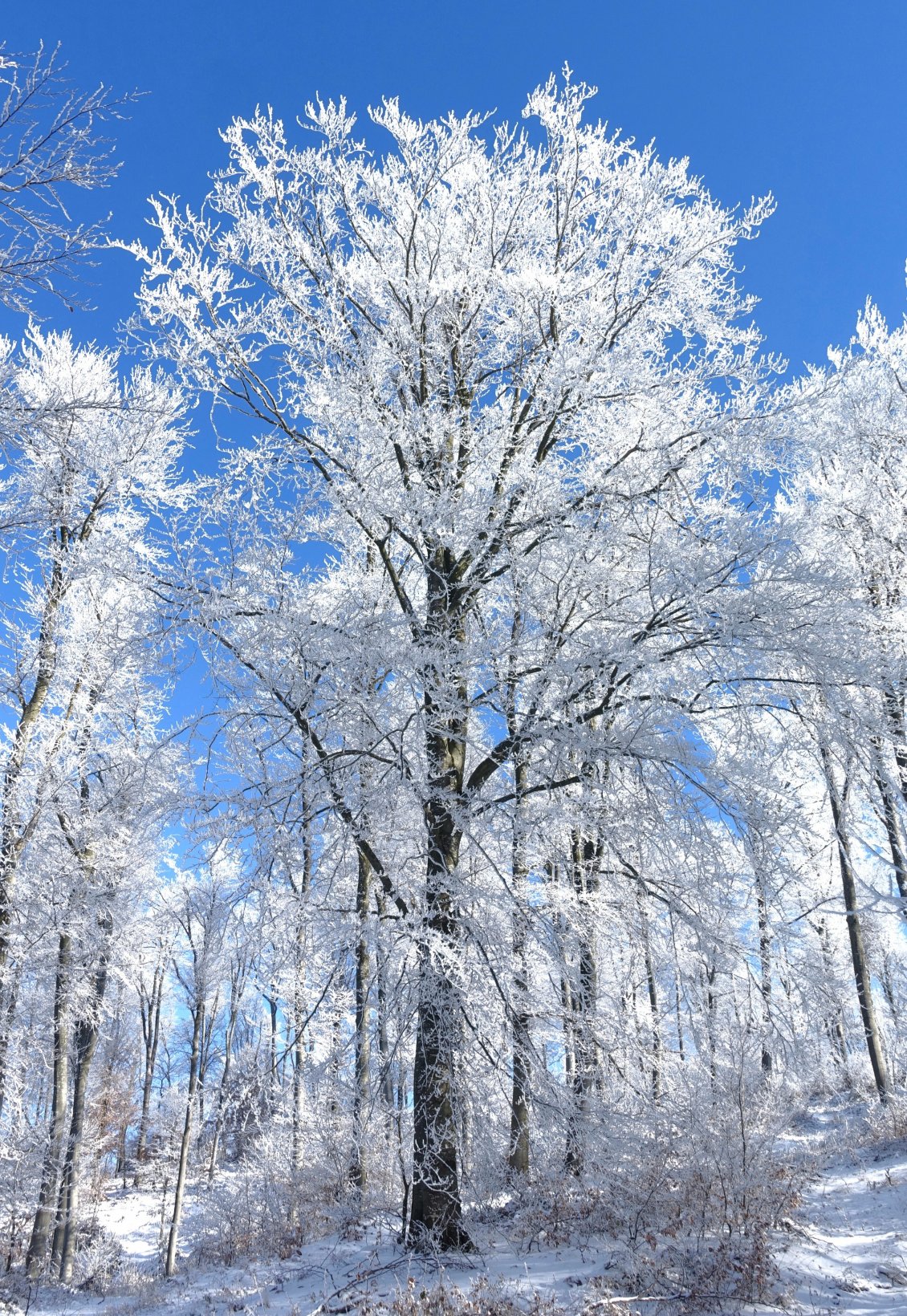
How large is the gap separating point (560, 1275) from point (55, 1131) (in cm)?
914

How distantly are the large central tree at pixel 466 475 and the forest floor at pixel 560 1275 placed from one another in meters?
0.54

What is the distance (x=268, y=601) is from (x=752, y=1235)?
576 centimetres

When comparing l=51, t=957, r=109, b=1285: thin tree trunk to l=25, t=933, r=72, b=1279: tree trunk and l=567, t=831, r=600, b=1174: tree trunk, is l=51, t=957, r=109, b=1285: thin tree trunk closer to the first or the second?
l=25, t=933, r=72, b=1279: tree trunk

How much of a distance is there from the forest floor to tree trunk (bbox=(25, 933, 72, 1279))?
271 cm

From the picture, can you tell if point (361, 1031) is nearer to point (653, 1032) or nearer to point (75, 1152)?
point (653, 1032)

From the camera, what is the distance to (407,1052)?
6129 millimetres

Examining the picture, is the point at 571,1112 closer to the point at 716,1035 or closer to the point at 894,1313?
the point at 716,1035

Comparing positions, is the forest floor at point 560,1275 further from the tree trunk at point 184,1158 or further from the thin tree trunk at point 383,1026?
the tree trunk at point 184,1158

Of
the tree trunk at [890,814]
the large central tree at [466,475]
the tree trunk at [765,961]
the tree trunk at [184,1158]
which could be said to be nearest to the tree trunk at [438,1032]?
the large central tree at [466,475]

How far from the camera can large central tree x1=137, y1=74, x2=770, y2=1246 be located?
5539 millimetres

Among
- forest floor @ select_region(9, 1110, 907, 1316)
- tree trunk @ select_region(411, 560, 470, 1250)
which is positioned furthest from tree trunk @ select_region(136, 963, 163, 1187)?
tree trunk @ select_region(411, 560, 470, 1250)

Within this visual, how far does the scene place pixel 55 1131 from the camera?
37.4 feet

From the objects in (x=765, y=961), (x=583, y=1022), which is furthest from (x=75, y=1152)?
(x=765, y=961)

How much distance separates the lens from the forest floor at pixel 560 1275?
4.74 m
